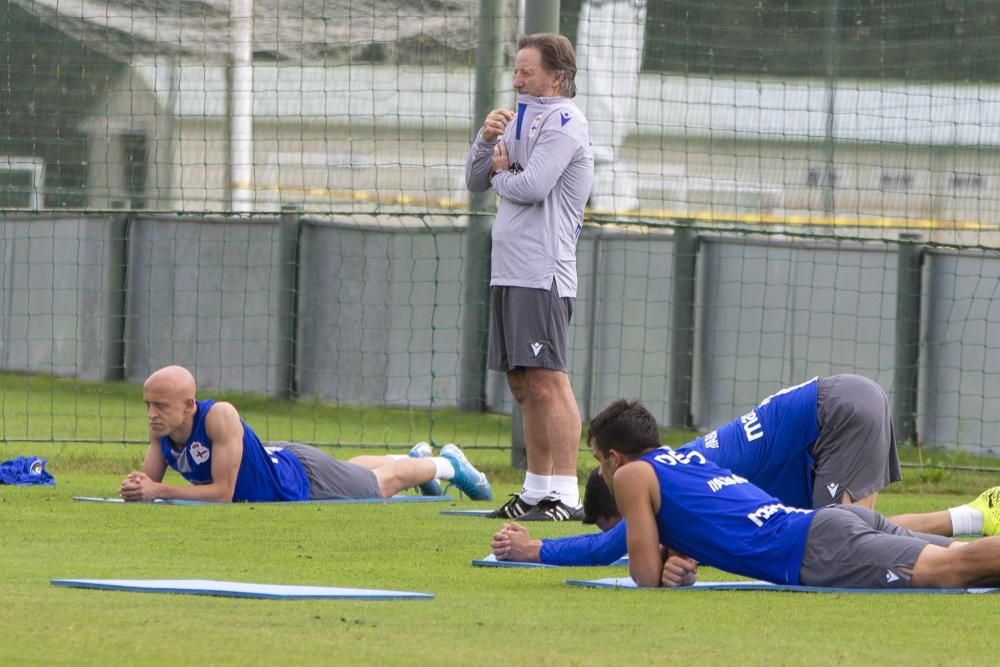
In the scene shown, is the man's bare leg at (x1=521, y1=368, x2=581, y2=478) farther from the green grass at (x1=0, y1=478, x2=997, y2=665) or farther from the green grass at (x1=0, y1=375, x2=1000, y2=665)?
the green grass at (x1=0, y1=478, x2=997, y2=665)

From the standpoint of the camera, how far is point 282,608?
216 inches

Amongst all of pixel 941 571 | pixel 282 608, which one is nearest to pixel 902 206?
pixel 941 571

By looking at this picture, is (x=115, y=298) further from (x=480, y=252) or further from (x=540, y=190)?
(x=540, y=190)

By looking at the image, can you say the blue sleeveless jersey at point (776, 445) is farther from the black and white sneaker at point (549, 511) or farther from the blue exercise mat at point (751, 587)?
the black and white sneaker at point (549, 511)

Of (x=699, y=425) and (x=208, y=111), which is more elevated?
(x=208, y=111)

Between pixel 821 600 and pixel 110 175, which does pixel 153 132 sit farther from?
pixel 821 600

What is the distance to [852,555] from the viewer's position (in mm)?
6262

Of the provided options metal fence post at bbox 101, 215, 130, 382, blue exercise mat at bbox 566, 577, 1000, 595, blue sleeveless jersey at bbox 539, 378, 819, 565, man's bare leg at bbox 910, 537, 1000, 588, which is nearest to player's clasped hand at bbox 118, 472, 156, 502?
blue sleeveless jersey at bbox 539, 378, 819, 565

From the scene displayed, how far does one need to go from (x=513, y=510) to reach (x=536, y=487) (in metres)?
0.21

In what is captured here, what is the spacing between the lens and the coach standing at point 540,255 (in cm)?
883

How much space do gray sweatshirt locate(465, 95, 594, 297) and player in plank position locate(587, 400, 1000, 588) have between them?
2.54m

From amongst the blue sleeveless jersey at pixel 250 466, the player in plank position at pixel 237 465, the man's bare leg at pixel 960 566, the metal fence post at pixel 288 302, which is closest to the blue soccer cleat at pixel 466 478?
the player in plank position at pixel 237 465

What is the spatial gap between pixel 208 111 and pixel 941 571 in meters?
8.64

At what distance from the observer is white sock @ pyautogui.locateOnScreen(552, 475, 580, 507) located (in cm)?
885
